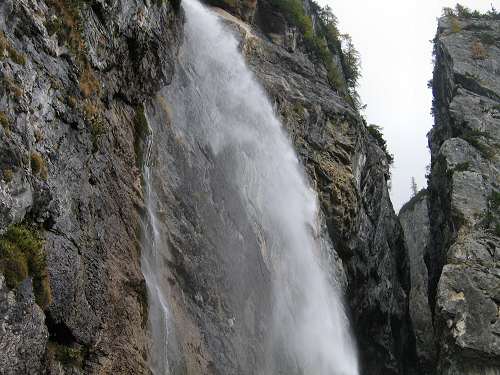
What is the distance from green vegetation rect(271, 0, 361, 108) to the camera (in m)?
35.0

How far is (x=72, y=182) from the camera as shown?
10578 mm

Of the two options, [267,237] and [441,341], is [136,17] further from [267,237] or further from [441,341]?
[441,341]

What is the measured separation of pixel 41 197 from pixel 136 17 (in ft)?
26.0

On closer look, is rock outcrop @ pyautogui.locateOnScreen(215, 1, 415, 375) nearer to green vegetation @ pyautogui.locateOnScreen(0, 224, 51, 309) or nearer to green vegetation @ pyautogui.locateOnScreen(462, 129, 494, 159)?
green vegetation @ pyautogui.locateOnScreen(462, 129, 494, 159)

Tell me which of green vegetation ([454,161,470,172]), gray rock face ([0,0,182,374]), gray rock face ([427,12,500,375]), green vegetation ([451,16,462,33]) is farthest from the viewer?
green vegetation ([451,16,462,33])

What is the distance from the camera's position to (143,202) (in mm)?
13398

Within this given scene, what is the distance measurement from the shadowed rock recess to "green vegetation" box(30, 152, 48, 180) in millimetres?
32

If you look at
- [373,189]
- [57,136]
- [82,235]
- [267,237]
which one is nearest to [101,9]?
[57,136]

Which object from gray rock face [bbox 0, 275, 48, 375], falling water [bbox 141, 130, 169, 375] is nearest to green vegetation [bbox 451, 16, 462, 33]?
falling water [bbox 141, 130, 169, 375]

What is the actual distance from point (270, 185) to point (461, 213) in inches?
543

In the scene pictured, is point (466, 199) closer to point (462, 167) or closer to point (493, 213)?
point (493, 213)

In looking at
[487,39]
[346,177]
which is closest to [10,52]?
[346,177]

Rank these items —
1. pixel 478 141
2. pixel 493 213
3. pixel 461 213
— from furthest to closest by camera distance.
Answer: pixel 478 141, pixel 461 213, pixel 493 213

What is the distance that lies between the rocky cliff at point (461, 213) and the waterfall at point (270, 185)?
506 centimetres
